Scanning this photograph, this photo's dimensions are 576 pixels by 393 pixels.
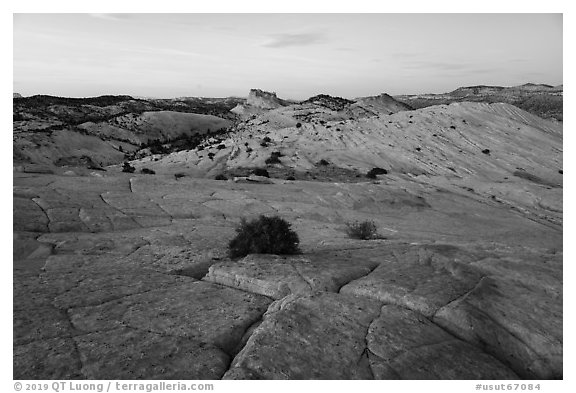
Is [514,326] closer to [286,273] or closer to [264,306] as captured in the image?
[286,273]

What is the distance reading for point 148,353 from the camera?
24.0 feet

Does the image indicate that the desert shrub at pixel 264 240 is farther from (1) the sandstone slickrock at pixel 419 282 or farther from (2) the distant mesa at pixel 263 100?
(2) the distant mesa at pixel 263 100

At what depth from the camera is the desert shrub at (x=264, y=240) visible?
12781 mm

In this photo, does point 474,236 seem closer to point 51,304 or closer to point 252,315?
point 252,315

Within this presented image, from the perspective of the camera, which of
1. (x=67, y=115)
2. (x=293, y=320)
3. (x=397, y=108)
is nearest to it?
(x=293, y=320)

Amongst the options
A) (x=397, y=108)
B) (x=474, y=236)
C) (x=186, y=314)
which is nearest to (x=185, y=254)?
(x=186, y=314)

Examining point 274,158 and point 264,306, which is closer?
point 264,306

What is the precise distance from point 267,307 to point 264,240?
3.76 metres

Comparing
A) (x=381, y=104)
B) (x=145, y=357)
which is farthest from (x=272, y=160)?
(x=381, y=104)

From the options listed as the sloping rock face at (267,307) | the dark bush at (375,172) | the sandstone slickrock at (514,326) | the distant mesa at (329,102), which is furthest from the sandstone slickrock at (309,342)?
the distant mesa at (329,102)

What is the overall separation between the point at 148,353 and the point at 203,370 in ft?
3.99

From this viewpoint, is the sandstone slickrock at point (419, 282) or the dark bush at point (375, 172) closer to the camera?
the sandstone slickrock at point (419, 282)

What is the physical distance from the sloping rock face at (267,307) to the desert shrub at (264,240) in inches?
22.6

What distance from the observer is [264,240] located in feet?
42.2
